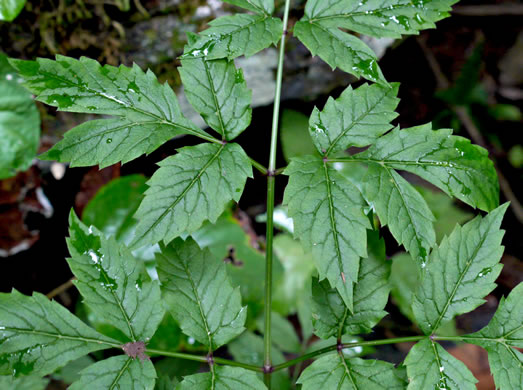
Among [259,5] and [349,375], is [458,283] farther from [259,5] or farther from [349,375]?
[259,5]

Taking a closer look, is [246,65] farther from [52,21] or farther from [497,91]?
[497,91]

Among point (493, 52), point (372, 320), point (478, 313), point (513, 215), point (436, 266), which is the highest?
point (436, 266)

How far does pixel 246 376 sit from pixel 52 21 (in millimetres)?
1804

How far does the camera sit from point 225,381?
122 cm

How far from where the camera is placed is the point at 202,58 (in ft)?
4.28

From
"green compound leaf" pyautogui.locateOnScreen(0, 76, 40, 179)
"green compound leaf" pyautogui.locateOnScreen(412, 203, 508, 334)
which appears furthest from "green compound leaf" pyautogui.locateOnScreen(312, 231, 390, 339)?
"green compound leaf" pyautogui.locateOnScreen(0, 76, 40, 179)

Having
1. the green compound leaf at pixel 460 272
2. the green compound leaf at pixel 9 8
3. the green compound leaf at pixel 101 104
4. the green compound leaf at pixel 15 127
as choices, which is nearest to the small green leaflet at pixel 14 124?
the green compound leaf at pixel 15 127

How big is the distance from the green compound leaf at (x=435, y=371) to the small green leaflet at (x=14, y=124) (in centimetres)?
171

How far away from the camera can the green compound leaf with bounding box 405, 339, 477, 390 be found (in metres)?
1.20

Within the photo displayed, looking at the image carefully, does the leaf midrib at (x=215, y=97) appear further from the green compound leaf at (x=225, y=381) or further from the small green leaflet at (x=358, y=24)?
the green compound leaf at (x=225, y=381)

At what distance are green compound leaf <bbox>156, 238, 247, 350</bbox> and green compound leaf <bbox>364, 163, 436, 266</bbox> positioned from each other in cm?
47

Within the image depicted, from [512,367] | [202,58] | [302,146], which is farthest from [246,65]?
[512,367]

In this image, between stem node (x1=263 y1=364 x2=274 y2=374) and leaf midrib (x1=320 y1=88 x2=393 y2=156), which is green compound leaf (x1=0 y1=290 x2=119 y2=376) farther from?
leaf midrib (x1=320 y1=88 x2=393 y2=156)

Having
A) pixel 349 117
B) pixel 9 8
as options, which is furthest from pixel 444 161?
pixel 9 8
